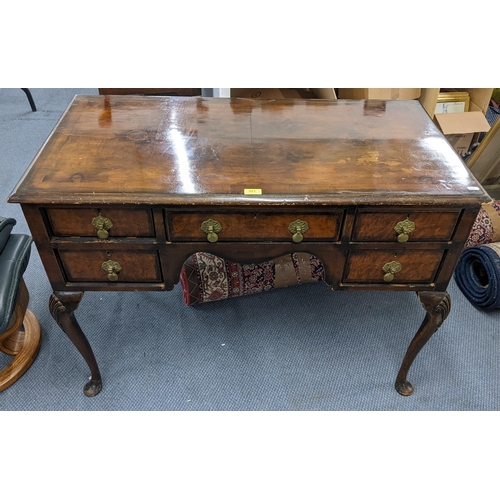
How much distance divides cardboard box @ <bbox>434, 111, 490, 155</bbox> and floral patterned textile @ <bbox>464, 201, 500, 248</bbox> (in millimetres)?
616

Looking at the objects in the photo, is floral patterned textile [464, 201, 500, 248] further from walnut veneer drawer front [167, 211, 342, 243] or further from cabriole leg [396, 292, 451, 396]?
walnut veneer drawer front [167, 211, 342, 243]

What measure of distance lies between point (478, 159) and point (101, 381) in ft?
7.19

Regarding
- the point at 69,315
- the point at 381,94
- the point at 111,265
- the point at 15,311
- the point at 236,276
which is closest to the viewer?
the point at 111,265

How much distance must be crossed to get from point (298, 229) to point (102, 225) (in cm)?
53

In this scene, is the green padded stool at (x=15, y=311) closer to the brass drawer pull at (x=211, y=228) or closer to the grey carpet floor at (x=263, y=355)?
the grey carpet floor at (x=263, y=355)

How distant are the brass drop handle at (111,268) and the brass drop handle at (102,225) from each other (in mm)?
100

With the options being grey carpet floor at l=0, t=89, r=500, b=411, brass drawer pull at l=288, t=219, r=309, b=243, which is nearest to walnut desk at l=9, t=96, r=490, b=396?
brass drawer pull at l=288, t=219, r=309, b=243

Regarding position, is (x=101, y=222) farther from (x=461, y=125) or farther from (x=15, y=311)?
(x=461, y=125)

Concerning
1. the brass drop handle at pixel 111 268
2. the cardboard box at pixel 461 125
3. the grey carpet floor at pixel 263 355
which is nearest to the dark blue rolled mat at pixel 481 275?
the grey carpet floor at pixel 263 355

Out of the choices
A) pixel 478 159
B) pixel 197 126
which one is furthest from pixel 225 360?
pixel 478 159

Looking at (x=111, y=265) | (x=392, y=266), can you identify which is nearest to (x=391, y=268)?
(x=392, y=266)

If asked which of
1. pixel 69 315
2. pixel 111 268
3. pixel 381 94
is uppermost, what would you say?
pixel 381 94

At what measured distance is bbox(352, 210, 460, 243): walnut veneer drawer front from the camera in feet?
3.98

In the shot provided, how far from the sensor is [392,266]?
1329 millimetres
